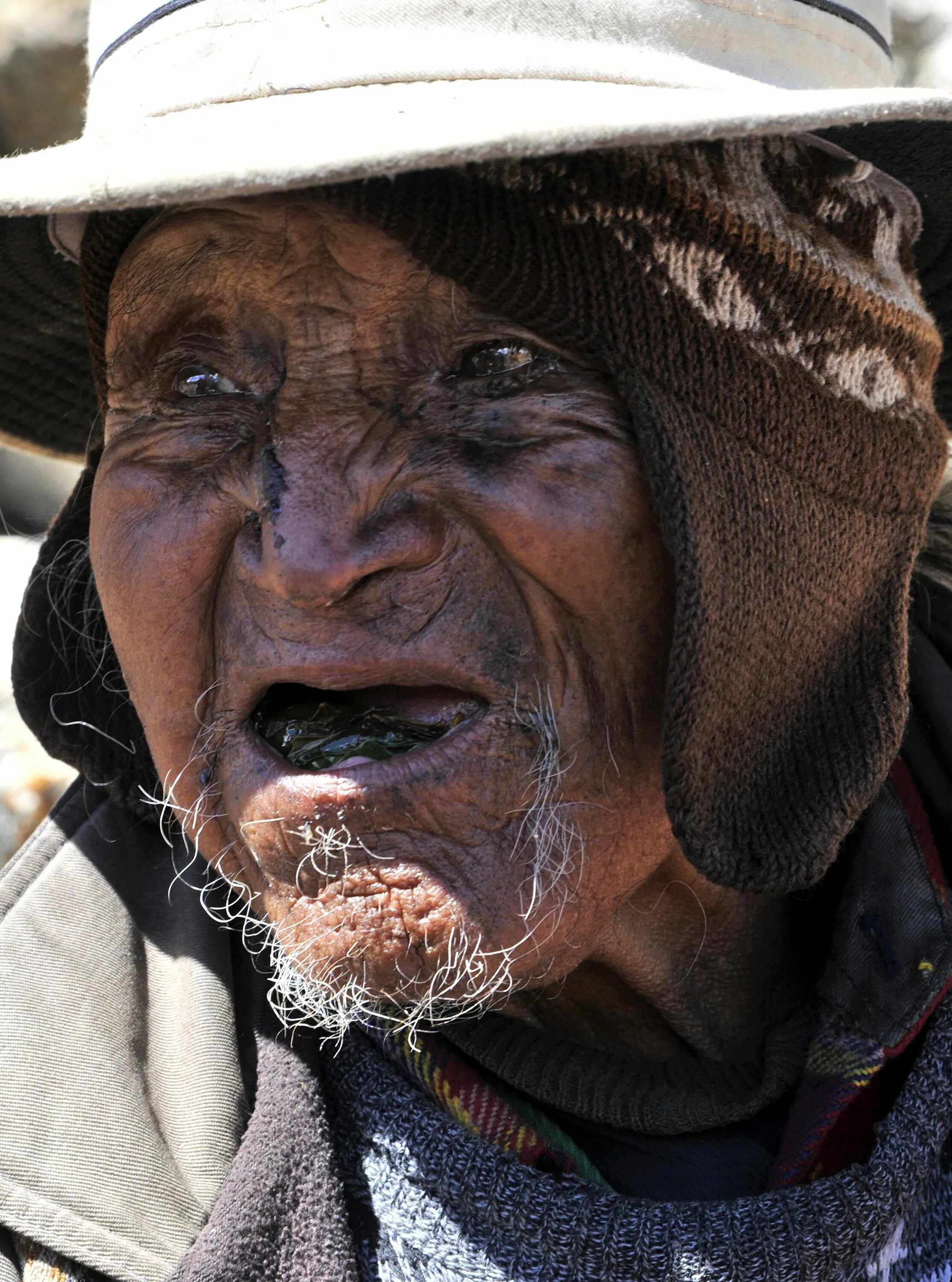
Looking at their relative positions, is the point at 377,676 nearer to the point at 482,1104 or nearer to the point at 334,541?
the point at 334,541

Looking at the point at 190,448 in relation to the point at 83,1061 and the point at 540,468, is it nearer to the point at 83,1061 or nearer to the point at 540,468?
the point at 540,468

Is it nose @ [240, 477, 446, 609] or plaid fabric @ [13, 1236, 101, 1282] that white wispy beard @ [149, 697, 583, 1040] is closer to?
nose @ [240, 477, 446, 609]

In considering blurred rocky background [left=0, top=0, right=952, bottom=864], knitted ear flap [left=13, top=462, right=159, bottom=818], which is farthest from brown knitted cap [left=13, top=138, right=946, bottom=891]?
blurred rocky background [left=0, top=0, right=952, bottom=864]

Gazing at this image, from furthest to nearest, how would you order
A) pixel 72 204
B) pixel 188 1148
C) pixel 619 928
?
pixel 619 928 < pixel 188 1148 < pixel 72 204

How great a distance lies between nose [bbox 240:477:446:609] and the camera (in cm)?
128

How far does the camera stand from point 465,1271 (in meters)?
1.42

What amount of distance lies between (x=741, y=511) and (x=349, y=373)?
1.49ft

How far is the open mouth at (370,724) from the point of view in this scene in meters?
1.35

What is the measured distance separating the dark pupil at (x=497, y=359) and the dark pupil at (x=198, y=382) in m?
0.31

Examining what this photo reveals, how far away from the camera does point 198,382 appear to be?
149 centimetres

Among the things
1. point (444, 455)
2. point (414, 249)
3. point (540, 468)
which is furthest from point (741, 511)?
point (414, 249)

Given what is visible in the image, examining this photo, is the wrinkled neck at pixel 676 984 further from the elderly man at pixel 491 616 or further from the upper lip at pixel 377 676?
the upper lip at pixel 377 676

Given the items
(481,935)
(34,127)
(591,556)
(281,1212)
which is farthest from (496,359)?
(34,127)

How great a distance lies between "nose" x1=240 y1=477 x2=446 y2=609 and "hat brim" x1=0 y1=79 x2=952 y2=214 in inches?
12.6
